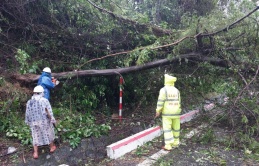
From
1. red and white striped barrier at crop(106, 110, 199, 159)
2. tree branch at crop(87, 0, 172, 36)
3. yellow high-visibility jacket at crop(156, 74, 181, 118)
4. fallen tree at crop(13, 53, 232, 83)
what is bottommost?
red and white striped barrier at crop(106, 110, 199, 159)

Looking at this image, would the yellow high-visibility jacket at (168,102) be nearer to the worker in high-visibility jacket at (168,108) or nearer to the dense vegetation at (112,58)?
the worker in high-visibility jacket at (168,108)

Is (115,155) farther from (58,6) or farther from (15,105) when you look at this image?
(58,6)

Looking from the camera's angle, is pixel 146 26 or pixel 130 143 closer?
pixel 130 143

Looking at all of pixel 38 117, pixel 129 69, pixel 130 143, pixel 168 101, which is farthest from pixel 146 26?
pixel 38 117

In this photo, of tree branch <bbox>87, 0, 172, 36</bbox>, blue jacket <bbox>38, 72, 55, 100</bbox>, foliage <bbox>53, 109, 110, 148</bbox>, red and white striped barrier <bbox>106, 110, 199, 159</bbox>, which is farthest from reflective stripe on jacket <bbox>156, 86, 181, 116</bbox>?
tree branch <bbox>87, 0, 172, 36</bbox>

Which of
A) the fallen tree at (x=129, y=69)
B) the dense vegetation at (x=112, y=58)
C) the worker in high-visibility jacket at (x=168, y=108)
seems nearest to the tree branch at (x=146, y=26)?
the dense vegetation at (x=112, y=58)

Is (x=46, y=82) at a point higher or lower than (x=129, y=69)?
lower

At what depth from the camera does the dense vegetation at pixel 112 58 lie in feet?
17.1

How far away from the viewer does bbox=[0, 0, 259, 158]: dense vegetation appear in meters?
5.22

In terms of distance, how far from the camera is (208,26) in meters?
5.44

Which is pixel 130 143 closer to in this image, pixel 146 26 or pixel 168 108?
pixel 168 108

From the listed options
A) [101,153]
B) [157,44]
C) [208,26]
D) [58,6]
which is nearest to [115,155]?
[101,153]

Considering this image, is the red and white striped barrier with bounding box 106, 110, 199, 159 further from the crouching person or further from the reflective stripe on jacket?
the crouching person

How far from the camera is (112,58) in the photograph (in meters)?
6.64
